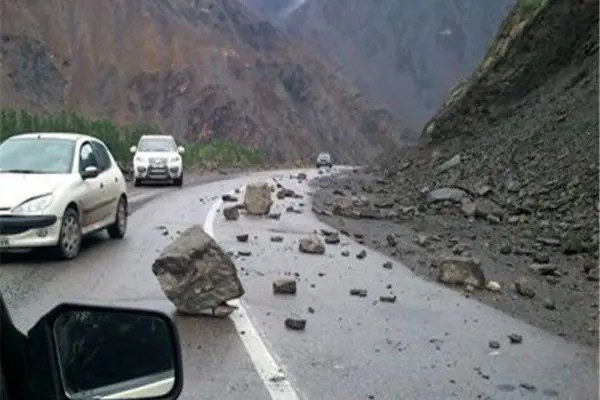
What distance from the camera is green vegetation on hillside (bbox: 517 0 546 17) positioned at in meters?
31.3

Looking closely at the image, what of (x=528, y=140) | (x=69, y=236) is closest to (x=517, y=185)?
(x=528, y=140)

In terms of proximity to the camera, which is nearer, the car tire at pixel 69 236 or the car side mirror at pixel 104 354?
the car side mirror at pixel 104 354

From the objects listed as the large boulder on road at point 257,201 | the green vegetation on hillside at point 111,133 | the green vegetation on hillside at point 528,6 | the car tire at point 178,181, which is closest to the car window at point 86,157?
the large boulder on road at point 257,201

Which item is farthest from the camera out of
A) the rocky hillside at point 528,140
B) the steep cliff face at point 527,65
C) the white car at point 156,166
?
the white car at point 156,166

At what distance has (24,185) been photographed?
11.0m

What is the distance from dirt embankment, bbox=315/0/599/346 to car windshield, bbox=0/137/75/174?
4.96 m

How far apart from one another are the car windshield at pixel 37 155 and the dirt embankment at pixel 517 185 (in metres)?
4.96

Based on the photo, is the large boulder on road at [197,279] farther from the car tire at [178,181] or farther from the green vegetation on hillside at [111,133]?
the green vegetation on hillside at [111,133]

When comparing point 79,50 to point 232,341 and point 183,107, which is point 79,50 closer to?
point 183,107

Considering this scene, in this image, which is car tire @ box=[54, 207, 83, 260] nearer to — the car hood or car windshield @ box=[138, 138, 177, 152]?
the car hood

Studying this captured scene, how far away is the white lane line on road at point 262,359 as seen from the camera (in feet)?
19.3

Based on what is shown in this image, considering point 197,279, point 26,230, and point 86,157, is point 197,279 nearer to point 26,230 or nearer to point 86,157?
point 26,230

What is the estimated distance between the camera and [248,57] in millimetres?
113250

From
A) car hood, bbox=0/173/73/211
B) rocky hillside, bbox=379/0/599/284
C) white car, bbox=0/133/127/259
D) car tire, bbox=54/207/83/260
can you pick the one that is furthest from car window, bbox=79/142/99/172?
rocky hillside, bbox=379/0/599/284
